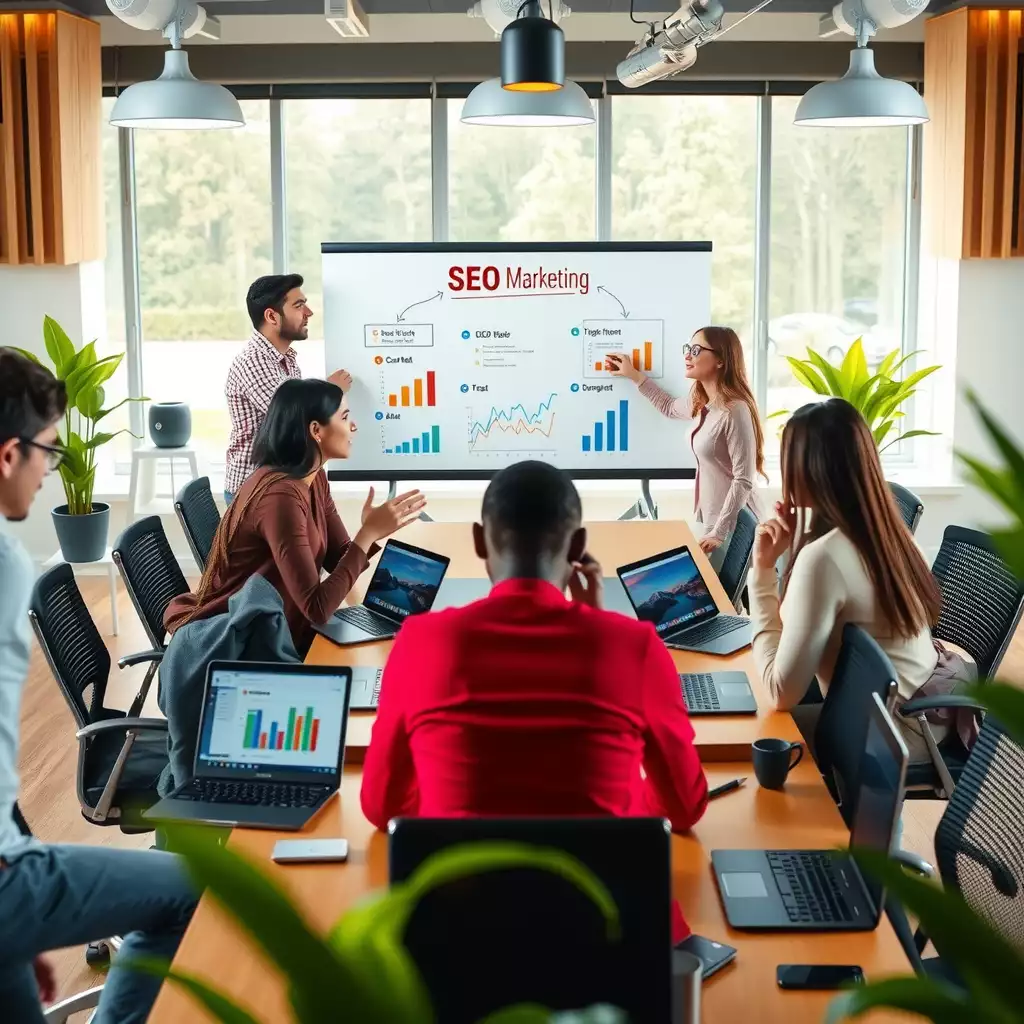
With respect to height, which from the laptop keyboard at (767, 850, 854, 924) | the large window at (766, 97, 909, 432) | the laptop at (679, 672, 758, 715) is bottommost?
Answer: the laptop keyboard at (767, 850, 854, 924)

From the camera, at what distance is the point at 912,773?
3.24m

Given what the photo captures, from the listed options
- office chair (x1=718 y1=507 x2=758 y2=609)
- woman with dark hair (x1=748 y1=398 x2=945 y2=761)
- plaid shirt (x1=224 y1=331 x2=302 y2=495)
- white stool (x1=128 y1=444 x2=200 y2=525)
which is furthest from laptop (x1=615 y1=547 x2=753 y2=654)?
white stool (x1=128 y1=444 x2=200 y2=525)

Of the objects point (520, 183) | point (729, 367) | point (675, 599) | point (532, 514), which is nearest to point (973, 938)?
point (532, 514)

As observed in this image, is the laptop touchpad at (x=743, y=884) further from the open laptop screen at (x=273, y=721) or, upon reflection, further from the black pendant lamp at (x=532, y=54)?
the black pendant lamp at (x=532, y=54)

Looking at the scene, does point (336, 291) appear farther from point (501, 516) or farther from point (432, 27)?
point (501, 516)

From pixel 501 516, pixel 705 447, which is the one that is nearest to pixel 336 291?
pixel 705 447

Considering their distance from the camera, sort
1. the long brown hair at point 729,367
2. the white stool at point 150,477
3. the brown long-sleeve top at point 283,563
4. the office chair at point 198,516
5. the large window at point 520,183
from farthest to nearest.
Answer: the large window at point 520,183 → the white stool at point 150,477 → the long brown hair at point 729,367 → the office chair at point 198,516 → the brown long-sleeve top at point 283,563

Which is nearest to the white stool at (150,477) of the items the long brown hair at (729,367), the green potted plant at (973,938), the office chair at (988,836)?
the long brown hair at (729,367)

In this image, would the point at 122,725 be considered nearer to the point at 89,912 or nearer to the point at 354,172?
the point at 89,912

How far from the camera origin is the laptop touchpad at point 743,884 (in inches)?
82.9

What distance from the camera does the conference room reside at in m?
1.52

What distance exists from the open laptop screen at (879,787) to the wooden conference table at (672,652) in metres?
0.53

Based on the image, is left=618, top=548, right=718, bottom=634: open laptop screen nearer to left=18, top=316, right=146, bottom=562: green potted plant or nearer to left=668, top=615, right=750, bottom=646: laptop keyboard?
left=668, top=615, right=750, bottom=646: laptop keyboard

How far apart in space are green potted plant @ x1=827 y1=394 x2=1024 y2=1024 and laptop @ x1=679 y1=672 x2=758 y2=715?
2.42m
